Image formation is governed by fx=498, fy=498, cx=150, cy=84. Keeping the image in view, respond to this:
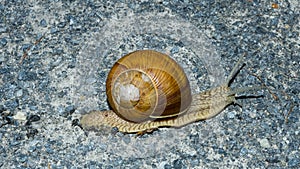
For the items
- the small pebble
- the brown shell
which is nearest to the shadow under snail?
the brown shell

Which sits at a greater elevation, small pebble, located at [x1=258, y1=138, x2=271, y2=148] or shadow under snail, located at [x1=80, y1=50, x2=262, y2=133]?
shadow under snail, located at [x1=80, y1=50, x2=262, y2=133]

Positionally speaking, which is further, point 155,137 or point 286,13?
point 286,13

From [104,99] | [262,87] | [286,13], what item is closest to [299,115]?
[262,87]

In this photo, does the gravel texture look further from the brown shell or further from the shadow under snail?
the brown shell

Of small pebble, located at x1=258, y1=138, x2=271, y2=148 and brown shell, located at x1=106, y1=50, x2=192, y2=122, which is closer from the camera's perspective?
brown shell, located at x1=106, y1=50, x2=192, y2=122

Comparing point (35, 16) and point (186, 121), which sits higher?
point (35, 16)

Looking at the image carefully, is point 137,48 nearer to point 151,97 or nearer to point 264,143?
point 151,97

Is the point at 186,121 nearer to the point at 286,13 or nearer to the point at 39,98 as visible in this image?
the point at 39,98

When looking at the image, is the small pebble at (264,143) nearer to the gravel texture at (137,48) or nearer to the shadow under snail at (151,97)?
the gravel texture at (137,48)
